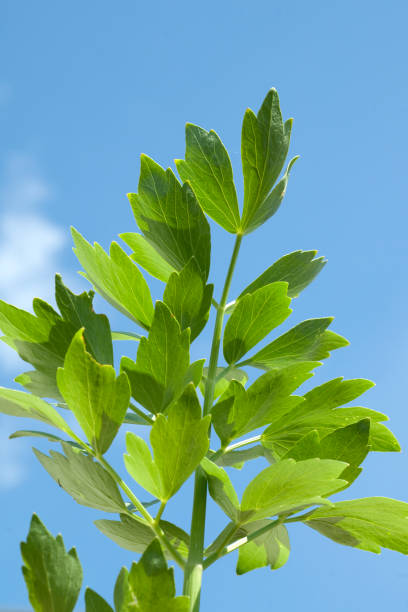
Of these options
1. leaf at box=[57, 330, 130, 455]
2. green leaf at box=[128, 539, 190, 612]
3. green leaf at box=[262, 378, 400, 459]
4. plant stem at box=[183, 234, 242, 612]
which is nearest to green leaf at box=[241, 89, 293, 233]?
plant stem at box=[183, 234, 242, 612]

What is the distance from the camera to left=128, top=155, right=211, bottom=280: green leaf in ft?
4.54

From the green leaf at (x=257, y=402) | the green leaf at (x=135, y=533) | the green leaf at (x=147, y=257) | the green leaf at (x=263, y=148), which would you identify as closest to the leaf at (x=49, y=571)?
→ the green leaf at (x=135, y=533)

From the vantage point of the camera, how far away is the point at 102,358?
1.23m

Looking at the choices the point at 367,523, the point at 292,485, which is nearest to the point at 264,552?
the point at 367,523

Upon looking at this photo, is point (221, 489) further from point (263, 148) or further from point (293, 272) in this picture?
point (263, 148)

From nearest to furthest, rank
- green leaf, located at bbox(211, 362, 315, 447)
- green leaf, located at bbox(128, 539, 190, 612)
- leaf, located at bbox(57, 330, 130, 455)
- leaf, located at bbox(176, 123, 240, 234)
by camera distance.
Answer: green leaf, located at bbox(128, 539, 190, 612) < leaf, located at bbox(57, 330, 130, 455) < green leaf, located at bbox(211, 362, 315, 447) < leaf, located at bbox(176, 123, 240, 234)

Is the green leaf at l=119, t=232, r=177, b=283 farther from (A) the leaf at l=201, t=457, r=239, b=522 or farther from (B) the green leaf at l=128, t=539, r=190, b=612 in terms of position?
(B) the green leaf at l=128, t=539, r=190, b=612

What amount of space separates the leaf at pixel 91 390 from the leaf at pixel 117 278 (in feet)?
1.05

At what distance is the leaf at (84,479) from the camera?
1128mm

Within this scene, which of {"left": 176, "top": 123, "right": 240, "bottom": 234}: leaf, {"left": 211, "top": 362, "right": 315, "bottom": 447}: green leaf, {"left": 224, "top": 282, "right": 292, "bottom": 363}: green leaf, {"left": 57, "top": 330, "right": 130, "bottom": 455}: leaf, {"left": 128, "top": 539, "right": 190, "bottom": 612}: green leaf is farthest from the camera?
{"left": 176, "top": 123, "right": 240, "bottom": 234}: leaf

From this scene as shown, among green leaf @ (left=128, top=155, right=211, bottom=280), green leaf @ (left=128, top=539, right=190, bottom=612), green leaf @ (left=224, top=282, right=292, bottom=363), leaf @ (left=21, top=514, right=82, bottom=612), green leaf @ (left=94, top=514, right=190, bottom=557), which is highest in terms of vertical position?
green leaf @ (left=128, top=155, right=211, bottom=280)

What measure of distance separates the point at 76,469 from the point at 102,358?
21 cm

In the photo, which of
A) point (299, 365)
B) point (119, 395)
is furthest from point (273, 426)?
point (119, 395)

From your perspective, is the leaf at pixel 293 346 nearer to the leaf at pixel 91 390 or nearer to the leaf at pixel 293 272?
the leaf at pixel 293 272
